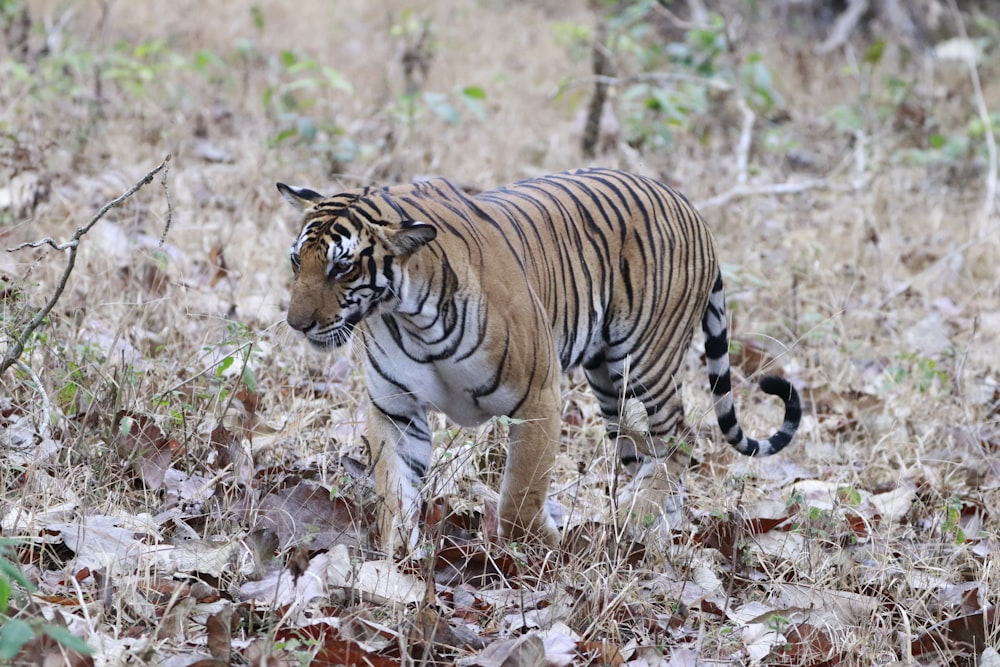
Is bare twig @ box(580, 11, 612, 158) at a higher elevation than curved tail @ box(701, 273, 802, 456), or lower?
higher

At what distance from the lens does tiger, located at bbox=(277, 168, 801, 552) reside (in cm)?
329

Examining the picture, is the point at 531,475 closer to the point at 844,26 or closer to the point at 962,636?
the point at 962,636

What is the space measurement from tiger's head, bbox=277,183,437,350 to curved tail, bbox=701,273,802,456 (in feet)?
4.33

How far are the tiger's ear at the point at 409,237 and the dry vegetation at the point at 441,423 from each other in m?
0.55

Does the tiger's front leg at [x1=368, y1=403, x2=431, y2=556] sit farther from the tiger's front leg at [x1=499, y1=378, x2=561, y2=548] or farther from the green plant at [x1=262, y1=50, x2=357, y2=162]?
the green plant at [x1=262, y1=50, x2=357, y2=162]

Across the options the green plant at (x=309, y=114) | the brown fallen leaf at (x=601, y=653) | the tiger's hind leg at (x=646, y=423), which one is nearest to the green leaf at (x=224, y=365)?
the tiger's hind leg at (x=646, y=423)

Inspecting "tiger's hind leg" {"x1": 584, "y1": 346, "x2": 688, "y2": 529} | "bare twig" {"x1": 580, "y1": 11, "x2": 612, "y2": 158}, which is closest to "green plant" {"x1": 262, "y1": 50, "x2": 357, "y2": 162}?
"bare twig" {"x1": 580, "y1": 11, "x2": 612, "y2": 158}

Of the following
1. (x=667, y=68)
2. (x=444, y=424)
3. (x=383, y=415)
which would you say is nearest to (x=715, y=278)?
(x=444, y=424)

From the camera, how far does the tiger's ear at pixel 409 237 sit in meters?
3.21

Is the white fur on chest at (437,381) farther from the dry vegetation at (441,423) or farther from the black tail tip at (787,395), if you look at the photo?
the black tail tip at (787,395)

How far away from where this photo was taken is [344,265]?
3234 mm

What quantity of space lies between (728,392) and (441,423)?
1129 mm

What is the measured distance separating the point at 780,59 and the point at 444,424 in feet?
30.6

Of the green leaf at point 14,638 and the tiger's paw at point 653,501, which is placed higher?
the green leaf at point 14,638
